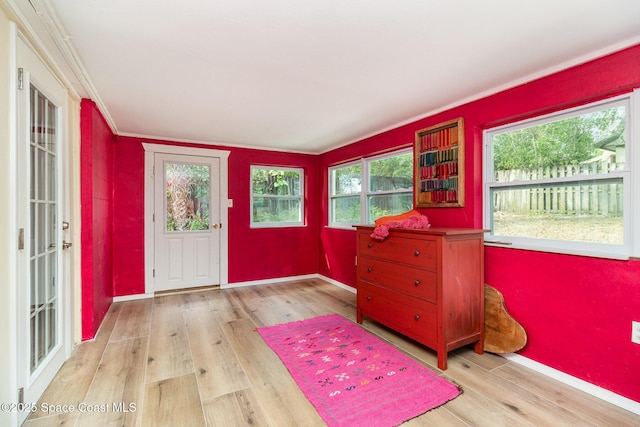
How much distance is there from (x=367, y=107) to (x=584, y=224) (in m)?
1.92

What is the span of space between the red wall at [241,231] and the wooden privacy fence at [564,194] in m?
3.06

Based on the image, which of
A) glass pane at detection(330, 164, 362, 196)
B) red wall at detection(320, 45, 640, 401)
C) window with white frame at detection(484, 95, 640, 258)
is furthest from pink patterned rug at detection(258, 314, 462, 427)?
glass pane at detection(330, 164, 362, 196)

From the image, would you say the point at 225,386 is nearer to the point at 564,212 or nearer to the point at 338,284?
the point at 564,212

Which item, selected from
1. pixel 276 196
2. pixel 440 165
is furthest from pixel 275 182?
pixel 440 165

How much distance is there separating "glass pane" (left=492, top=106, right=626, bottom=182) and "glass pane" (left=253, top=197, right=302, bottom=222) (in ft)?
10.2

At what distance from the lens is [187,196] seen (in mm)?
4281

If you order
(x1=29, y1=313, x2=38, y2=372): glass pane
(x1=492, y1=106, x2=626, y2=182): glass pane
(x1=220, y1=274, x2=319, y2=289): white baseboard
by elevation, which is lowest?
(x1=220, y1=274, x2=319, y2=289): white baseboard

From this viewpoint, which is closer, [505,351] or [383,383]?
A: [383,383]

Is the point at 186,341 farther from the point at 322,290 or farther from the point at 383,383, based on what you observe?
the point at 322,290

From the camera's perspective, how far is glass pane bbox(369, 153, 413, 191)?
3.44m

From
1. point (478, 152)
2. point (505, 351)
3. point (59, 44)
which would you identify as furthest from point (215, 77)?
point (505, 351)

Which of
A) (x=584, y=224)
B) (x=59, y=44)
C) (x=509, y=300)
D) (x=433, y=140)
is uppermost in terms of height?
(x=59, y=44)

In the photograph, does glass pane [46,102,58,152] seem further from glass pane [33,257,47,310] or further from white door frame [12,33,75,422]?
glass pane [33,257,47,310]

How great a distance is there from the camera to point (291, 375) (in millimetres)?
2131
